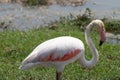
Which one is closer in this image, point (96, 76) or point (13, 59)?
point (96, 76)

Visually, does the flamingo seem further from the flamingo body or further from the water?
the water

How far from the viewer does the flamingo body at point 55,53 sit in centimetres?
619

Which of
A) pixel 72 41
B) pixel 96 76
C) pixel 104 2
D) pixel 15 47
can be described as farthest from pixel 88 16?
pixel 72 41

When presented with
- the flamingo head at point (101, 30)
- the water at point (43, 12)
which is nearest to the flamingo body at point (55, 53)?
the flamingo head at point (101, 30)

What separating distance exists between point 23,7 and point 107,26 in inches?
208

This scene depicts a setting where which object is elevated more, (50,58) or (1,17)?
(50,58)

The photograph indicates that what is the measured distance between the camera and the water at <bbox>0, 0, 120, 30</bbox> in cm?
1469

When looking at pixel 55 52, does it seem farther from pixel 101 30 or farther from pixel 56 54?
pixel 101 30

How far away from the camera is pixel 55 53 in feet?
20.4

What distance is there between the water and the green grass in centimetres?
352

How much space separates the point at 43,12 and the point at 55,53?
35.5ft

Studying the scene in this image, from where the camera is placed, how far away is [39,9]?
17766 millimetres

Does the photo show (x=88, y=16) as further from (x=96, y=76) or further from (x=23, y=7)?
(x=96, y=76)

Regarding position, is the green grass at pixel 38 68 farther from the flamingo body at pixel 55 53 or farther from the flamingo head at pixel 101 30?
the flamingo head at pixel 101 30
